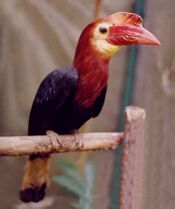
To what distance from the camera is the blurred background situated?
119cm

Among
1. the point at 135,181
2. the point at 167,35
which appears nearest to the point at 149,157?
the point at 167,35

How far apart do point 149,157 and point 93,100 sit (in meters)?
0.34

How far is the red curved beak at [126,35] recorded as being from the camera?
0.98 meters

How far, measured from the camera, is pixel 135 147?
94cm

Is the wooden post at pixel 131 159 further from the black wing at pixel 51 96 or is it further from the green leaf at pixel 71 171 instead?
the green leaf at pixel 71 171

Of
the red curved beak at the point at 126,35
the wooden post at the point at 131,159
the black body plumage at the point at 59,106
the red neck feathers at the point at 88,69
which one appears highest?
the red curved beak at the point at 126,35

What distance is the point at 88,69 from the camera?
100cm

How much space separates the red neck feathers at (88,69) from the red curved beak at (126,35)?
0.04 meters

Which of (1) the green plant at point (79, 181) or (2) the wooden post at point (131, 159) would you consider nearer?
(2) the wooden post at point (131, 159)

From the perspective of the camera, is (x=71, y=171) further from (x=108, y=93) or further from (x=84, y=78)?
(x=84, y=78)

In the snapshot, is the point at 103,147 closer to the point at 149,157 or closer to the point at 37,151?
the point at 37,151

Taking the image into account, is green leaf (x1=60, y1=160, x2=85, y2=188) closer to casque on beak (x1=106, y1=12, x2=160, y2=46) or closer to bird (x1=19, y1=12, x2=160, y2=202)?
bird (x1=19, y1=12, x2=160, y2=202)

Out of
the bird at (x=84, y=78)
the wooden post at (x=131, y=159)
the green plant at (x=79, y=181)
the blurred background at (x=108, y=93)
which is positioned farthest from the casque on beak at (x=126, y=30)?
the green plant at (x=79, y=181)

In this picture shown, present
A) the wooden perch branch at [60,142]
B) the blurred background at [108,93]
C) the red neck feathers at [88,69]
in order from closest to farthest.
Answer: the wooden perch branch at [60,142] < the red neck feathers at [88,69] < the blurred background at [108,93]
